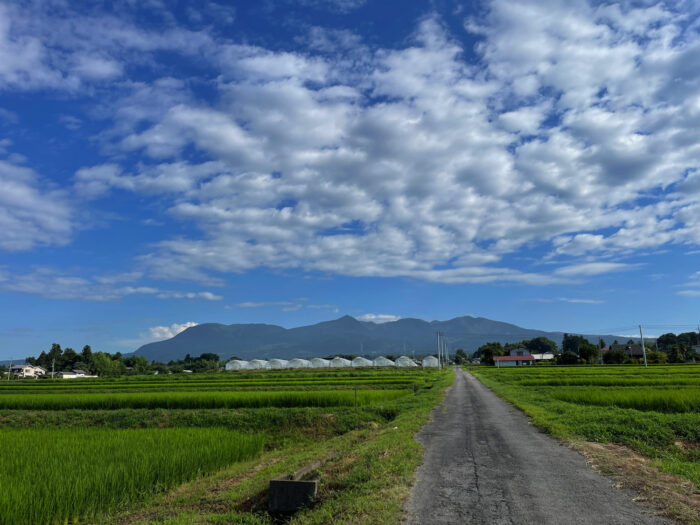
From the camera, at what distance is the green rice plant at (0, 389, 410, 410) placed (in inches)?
1125

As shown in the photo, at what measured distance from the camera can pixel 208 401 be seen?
96.5 ft

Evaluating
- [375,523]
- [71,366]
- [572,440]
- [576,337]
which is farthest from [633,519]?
[576,337]

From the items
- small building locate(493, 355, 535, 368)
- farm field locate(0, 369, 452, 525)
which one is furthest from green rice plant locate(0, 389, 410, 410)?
small building locate(493, 355, 535, 368)

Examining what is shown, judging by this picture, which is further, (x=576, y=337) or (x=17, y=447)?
(x=576, y=337)

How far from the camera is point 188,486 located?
466 inches

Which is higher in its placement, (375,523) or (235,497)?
(375,523)

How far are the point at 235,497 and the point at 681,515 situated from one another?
8704 millimetres

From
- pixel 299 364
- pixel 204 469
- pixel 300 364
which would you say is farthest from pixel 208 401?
pixel 299 364

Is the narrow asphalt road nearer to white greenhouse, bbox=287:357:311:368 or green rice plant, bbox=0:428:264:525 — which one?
green rice plant, bbox=0:428:264:525

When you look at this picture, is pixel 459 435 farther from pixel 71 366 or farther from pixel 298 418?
pixel 71 366

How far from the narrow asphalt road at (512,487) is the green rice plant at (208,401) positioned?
49.3ft

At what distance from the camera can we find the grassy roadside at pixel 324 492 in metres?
7.68

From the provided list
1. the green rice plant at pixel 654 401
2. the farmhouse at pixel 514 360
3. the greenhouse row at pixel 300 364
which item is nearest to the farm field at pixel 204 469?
the green rice plant at pixel 654 401

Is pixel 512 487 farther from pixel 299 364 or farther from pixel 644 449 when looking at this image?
pixel 299 364
